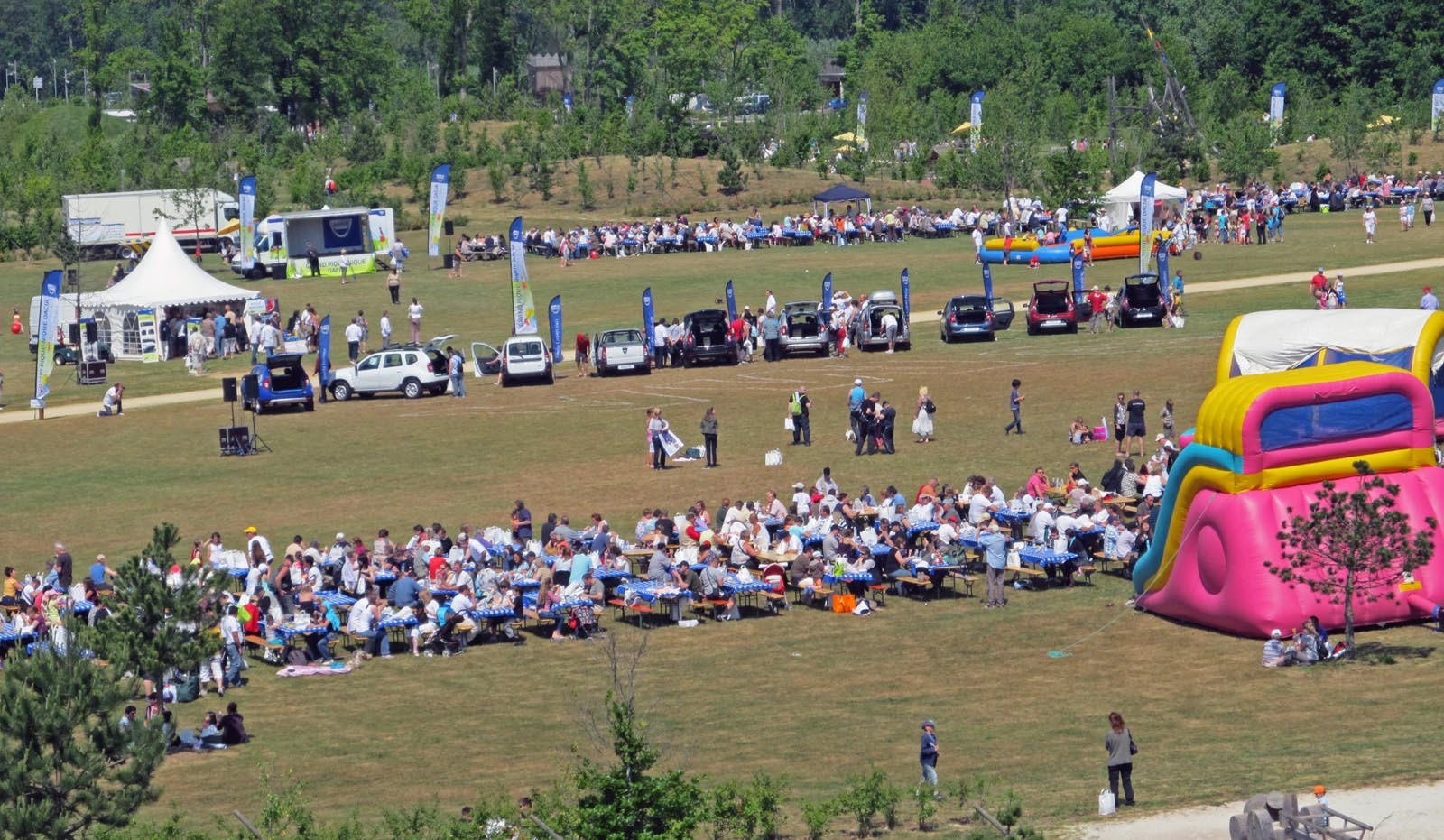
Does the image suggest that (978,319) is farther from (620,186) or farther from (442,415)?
(620,186)

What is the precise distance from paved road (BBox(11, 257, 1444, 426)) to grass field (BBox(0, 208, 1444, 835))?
93 cm

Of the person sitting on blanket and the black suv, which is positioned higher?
the black suv

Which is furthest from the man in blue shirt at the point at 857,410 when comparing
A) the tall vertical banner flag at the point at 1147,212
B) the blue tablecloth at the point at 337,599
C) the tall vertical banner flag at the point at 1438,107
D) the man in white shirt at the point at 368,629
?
the tall vertical banner flag at the point at 1438,107

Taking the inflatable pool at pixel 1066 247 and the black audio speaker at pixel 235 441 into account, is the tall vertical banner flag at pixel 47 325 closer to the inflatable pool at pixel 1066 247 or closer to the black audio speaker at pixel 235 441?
the black audio speaker at pixel 235 441

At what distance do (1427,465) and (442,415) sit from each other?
76.6 feet

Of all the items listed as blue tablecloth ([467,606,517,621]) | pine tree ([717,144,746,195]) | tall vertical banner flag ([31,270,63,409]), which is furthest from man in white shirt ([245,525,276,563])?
pine tree ([717,144,746,195])

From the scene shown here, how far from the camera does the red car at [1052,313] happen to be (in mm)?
49031

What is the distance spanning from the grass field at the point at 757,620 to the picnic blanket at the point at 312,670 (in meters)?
0.22

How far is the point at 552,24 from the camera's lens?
5157 inches

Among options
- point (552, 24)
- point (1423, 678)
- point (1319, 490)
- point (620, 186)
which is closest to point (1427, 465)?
point (1319, 490)

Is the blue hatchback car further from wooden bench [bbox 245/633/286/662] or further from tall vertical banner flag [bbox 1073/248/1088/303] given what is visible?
tall vertical banner flag [bbox 1073/248/1088/303]

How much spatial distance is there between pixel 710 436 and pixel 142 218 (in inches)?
→ 1779

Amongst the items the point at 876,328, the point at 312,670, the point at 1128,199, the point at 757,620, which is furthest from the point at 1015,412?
the point at 1128,199

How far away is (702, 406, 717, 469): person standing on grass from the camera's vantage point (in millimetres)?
35969
